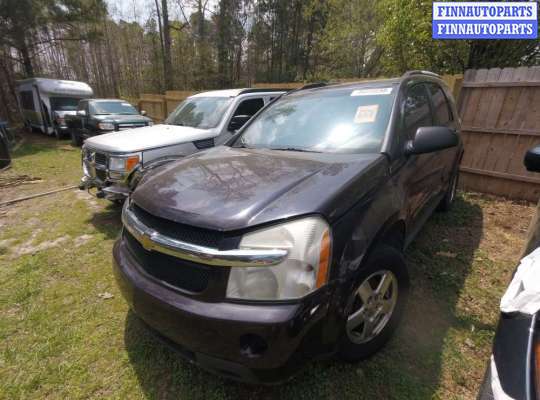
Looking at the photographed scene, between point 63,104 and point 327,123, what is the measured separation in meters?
14.2

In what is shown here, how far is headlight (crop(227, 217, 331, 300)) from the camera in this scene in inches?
50.9

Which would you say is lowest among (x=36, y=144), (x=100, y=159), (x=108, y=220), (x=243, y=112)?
(x=36, y=144)

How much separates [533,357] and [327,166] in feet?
4.11

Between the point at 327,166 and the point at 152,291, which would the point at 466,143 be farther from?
the point at 152,291

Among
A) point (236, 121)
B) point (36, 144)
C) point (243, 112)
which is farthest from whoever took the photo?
point (36, 144)

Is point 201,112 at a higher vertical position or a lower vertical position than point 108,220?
higher

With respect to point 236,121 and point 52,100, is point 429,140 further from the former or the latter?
point 52,100

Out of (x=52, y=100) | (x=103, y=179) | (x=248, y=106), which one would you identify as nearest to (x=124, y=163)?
(x=103, y=179)

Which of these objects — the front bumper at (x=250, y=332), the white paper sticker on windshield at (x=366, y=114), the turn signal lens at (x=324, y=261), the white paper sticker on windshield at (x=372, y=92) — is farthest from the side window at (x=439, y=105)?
the front bumper at (x=250, y=332)

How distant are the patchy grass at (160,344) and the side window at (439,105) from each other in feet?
4.65

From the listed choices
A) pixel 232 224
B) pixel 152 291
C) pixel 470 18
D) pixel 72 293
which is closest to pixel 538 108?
pixel 470 18

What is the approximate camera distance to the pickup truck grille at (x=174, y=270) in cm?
140

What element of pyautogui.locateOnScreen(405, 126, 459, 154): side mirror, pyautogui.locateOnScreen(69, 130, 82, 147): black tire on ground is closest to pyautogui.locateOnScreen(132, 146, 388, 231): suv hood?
pyautogui.locateOnScreen(405, 126, 459, 154): side mirror

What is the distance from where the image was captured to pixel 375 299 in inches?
71.9
